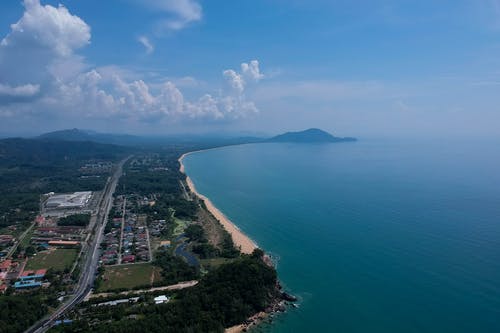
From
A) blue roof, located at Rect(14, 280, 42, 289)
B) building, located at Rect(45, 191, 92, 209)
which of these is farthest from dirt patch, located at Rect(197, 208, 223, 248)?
building, located at Rect(45, 191, 92, 209)

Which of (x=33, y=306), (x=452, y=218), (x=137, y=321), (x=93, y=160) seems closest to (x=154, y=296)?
(x=137, y=321)

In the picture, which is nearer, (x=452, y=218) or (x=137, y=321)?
(x=137, y=321)

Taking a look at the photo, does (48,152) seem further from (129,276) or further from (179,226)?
(129,276)

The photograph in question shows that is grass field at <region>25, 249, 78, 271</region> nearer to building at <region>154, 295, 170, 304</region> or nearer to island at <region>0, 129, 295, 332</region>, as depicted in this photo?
island at <region>0, 129, 295, 332</region>

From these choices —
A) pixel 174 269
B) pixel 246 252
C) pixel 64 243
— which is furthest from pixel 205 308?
pixel 64 243

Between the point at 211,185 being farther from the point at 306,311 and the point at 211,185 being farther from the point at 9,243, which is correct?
the point at 306,311

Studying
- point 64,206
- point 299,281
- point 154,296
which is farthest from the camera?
point 64,206

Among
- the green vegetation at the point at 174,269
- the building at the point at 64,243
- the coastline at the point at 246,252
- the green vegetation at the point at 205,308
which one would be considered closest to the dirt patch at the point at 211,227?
the coastline at the point at 246,252
